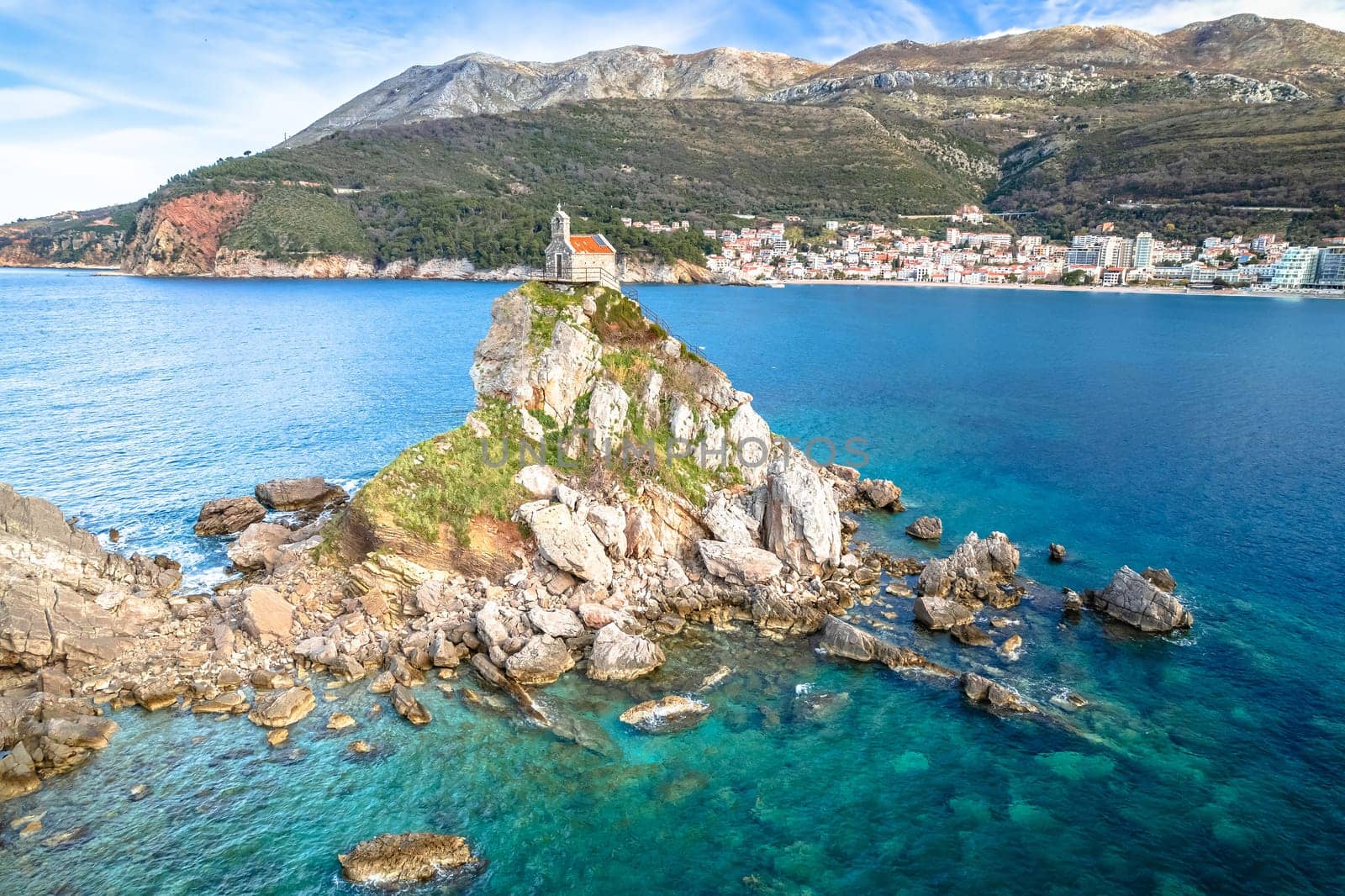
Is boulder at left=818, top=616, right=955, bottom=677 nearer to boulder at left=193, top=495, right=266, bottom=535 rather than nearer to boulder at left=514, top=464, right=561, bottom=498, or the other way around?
boulder at left=514, top=464, right=561, bottom=498

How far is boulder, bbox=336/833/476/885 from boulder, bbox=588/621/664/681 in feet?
22.8

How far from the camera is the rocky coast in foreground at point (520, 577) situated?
67.6 ft

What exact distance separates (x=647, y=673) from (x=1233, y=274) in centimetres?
18576

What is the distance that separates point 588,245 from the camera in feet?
115

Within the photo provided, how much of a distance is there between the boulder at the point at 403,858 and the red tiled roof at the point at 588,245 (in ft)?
85.0

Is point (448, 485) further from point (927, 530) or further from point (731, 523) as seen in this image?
point (927, 530)

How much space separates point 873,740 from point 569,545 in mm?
12240

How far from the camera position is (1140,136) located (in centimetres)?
19012

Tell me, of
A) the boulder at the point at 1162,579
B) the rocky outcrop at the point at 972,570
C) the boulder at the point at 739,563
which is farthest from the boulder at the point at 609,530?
the boulder at the point at 1162,579

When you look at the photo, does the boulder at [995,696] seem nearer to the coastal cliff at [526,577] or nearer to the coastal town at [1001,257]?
the coastal cliff at [526,577]

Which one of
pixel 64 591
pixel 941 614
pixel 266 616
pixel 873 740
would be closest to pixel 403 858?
pixel 266 616

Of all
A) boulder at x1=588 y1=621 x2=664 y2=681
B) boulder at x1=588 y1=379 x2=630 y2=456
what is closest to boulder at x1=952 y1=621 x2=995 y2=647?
boulder at x1=588 y1=621 x2=664 y2=681

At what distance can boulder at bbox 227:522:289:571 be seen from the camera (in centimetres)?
2758

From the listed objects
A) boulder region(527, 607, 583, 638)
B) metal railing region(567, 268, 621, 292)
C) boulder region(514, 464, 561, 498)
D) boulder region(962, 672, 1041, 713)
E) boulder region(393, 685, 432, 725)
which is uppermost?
metal railing region(567, 268, 621, 292)
